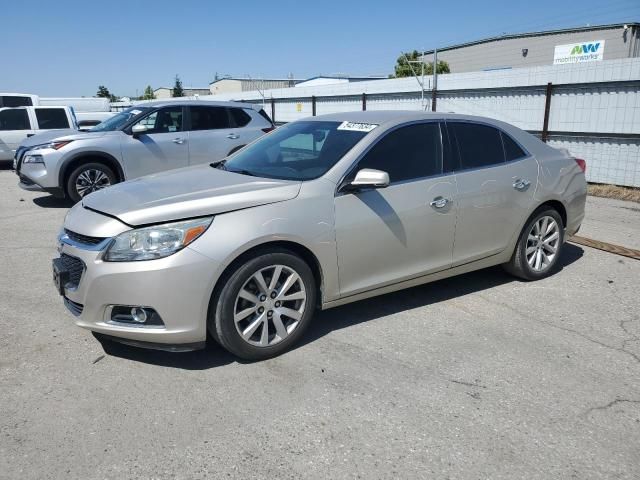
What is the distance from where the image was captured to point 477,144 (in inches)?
190

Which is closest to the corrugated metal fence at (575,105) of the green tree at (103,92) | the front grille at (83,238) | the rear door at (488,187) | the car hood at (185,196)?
the rear door at (488,187)

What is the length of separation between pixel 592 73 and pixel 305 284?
31.3ft

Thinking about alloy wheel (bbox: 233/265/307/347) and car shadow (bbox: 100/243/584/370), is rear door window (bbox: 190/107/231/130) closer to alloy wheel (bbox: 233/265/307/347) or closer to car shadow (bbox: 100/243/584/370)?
car shadow (bbox: 100/243/584/370)

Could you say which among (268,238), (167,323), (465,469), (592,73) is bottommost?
(465,469)

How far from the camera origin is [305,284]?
3.78m

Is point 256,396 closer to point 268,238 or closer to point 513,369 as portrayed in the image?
point 268,238

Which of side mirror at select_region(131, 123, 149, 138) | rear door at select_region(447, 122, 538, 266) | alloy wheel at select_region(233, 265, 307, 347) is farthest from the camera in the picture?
side mirror at select_region(131, 123, 149, 138)

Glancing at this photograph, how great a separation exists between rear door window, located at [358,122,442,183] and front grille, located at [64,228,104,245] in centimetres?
188

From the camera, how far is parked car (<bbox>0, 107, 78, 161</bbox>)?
1546 cm

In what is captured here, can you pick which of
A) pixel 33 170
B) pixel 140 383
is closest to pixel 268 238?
pixel 140 383

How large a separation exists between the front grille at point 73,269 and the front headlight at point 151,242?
0.84 feet

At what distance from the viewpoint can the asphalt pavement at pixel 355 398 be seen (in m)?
2.69

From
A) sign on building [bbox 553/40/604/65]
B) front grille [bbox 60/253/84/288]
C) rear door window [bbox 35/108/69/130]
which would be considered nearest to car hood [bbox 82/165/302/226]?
front grille [bbox 60/253/84/288]

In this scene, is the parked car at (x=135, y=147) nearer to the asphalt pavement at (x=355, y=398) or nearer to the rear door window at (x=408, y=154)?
the asphalt pavement at (x=355, y=398)
